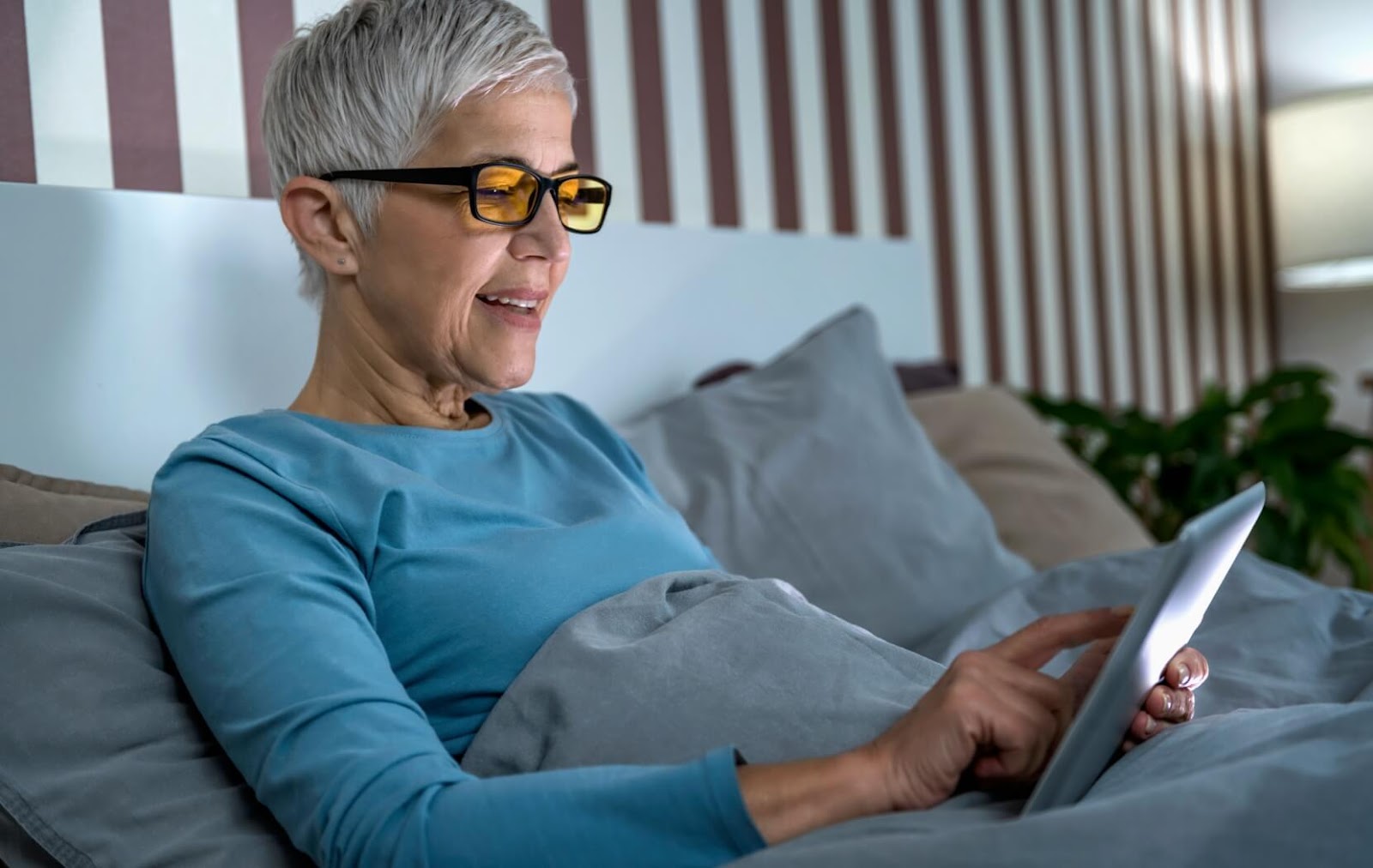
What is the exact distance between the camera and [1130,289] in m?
3.59

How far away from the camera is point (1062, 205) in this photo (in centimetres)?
332

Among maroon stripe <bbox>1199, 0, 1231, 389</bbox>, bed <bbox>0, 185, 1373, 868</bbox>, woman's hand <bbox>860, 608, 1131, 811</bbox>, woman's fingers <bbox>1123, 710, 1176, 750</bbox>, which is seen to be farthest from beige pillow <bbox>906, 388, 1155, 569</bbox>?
maroon stripe <bbox>1199, 0, 1231, 389</bbox>

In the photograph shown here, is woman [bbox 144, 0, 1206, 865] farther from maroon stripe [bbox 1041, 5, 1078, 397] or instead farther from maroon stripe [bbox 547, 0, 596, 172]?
maroon stripe [bbox 1041, 5, 1078, 397]

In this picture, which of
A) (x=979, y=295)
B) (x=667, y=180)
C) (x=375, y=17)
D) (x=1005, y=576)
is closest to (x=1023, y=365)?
(x=979, y=295)

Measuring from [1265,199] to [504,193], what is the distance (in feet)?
11.8

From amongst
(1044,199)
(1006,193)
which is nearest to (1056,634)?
(1006,193)

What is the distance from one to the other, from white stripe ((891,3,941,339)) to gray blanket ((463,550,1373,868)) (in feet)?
5.53

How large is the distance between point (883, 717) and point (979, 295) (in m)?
2.34

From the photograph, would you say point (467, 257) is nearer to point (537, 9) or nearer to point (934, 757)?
point (934, 757)

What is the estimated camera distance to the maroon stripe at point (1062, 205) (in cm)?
327

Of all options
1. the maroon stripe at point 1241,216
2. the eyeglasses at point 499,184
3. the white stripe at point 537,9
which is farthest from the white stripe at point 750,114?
the maroon stripe at point 1241,216

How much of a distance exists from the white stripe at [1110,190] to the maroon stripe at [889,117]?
2.85 feet

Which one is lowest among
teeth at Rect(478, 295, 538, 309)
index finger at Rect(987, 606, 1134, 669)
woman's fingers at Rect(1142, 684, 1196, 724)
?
woman's fingers at Rect(1142, 684, 1196, 724)

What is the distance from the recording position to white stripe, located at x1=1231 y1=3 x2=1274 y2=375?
4012 millimetres
